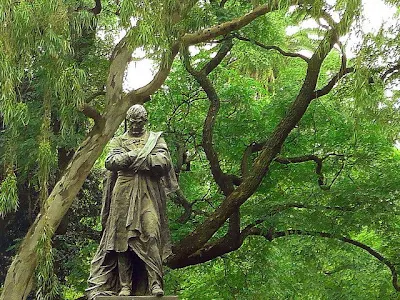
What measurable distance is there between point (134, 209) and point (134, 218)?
0.08m

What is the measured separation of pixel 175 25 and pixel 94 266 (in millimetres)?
4703

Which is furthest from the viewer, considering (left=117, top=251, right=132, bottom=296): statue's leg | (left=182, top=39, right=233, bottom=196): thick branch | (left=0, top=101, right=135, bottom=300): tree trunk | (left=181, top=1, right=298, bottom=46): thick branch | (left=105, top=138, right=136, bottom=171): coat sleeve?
(left=182, top=39, right=233, bottom=196): thick branch

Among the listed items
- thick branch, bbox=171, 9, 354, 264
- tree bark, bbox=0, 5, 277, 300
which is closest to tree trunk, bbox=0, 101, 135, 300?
tree bark, bbox=0, 5, 277, 300

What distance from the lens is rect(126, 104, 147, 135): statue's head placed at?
643 centimetres

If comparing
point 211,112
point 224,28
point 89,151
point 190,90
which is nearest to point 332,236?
point 211,112

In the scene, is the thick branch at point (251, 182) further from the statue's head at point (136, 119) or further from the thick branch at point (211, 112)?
the statue's head at point (136, 119)

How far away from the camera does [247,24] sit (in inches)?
490

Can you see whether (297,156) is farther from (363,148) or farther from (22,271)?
(22,271)

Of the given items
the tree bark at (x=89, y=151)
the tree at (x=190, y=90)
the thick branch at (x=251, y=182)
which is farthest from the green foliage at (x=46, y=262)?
the thick branch at (x=251, y=182)

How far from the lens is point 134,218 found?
20.1 ft

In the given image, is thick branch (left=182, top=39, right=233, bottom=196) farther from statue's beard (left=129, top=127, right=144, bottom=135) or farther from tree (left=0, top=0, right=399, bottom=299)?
statue's beard (left=129, top=127, right=144, bottom=135)

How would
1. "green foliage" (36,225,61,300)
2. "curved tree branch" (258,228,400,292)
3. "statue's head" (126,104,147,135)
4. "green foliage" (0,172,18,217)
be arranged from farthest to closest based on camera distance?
"curved tree branch" (258,228,400,292) → "green foliage" (36,225,61,300) → "green foliage" (0,172,18,217) → "statue's head" (126,104,147,135)

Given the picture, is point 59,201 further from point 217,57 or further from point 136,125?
point 136,125

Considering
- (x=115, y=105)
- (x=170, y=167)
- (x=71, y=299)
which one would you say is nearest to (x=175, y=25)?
(x=115, y=105)
